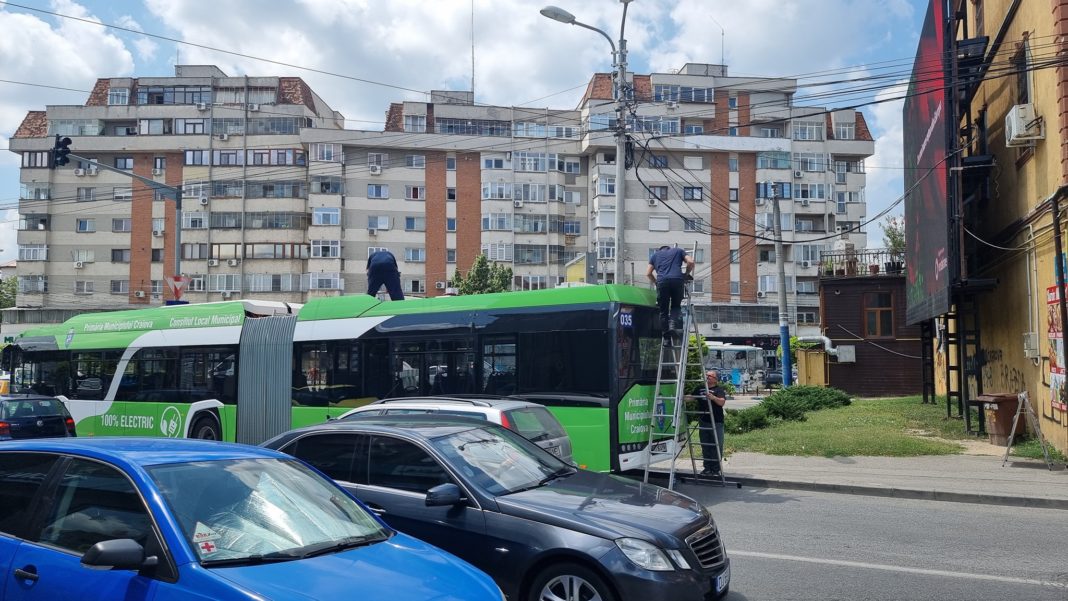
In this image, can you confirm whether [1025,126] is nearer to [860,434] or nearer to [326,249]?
[860,434]

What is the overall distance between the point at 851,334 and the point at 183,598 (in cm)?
3101

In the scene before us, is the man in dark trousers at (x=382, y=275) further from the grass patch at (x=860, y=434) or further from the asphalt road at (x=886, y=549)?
the grass patch at (x=860, y=434)

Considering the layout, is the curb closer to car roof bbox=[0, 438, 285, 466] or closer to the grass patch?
the grass patch

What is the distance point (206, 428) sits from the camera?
16.8 meters

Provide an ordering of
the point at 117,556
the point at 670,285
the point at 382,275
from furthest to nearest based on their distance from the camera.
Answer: the point at 382,275 < the point at 670,285 < the point at 117,556

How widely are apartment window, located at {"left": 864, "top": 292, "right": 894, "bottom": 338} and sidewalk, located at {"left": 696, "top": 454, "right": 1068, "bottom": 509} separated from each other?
17.0 meters

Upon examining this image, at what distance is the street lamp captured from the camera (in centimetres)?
1730

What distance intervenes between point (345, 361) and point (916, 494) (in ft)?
31.7

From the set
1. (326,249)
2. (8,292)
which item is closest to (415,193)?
(326,249)

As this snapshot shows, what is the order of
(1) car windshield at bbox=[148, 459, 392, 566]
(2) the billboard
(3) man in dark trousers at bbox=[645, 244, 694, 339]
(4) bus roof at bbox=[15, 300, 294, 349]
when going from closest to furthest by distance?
(1) car windshield at bbox=[148, 459, 392, 566] → (3) man in dark trousers at bbox=[645, 244, 694, 339] → (2) the billboard → (4) bus roof at bbox=[15, 300, 294, 349]

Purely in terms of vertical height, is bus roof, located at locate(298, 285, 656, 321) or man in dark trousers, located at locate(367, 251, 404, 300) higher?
man in dark trousers, located at locate(367, 251, 404, 300)

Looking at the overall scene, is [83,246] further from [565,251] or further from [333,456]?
[333,456]

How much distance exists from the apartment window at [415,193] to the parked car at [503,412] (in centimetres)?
4882

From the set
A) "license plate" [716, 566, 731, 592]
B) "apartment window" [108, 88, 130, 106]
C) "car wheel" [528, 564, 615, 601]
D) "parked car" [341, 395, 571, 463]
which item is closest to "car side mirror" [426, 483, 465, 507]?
"car wheel" [528, 564, 615, 601]
